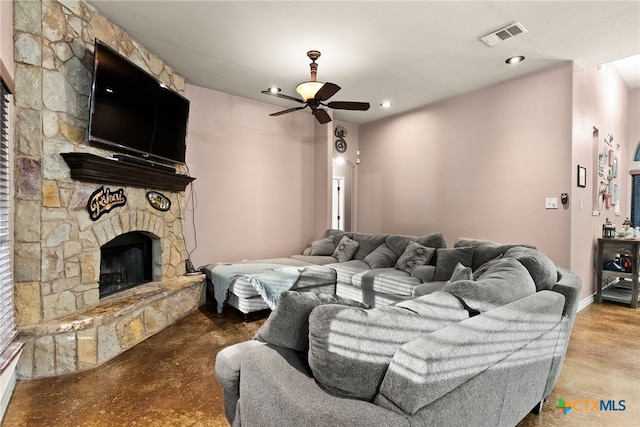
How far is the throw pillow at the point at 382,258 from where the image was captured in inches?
166

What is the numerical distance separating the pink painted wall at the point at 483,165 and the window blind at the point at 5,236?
15.7 feet

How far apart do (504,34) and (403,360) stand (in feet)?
10.6

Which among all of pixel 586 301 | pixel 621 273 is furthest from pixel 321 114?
pixel 621 273

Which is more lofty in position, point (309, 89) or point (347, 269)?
point (309, 89)

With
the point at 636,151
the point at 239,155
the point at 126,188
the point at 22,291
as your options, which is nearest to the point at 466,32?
the point at 239,155

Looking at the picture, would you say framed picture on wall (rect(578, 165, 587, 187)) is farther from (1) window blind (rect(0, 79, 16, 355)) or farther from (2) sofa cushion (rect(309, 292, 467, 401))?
(1) window blind (rect(0, 79, 16, 355))

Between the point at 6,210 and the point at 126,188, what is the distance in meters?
1.03

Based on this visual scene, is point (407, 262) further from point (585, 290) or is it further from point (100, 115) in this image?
point (100, 115)

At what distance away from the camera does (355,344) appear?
1.11 meters

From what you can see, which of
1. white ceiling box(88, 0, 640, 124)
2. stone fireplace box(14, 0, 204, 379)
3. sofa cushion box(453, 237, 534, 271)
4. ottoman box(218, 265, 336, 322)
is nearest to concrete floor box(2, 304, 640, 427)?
stone fireplace box(14, 0, 204, 379)

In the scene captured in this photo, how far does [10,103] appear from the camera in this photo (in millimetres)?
2215

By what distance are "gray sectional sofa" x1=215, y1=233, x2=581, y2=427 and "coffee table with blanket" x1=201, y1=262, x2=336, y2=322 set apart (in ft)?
6.24

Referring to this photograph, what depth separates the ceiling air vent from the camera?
9.50ft

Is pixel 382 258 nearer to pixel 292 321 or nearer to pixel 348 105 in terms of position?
pixel 348 105
